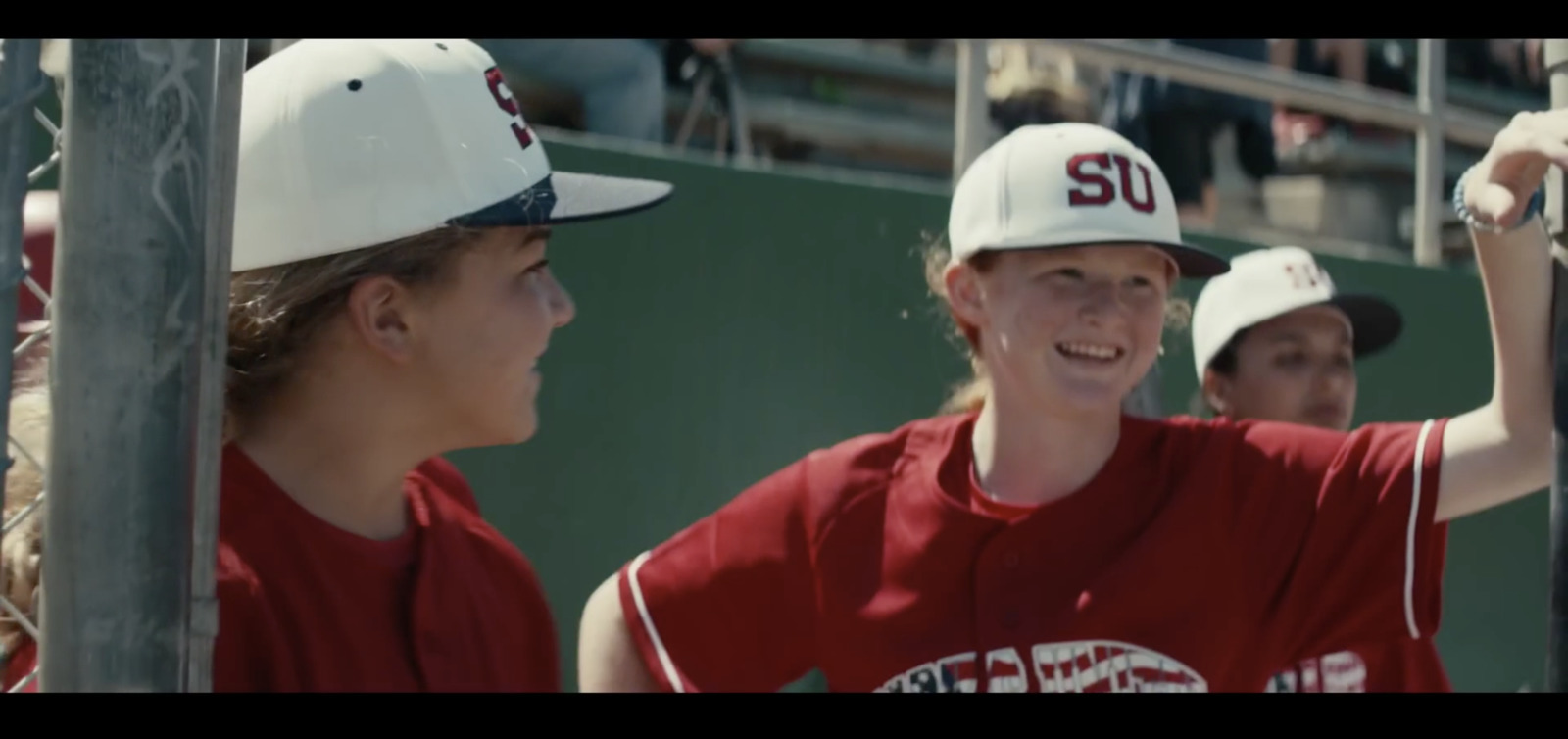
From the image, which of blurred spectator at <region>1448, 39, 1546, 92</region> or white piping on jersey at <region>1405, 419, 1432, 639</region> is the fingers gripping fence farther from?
blurred spectator at <region>1448, 39, 1546, 92</region>

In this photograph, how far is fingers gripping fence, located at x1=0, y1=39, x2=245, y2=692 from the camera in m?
1.15

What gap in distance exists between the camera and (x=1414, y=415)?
550 centimetres

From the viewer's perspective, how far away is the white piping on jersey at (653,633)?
2.56 meters

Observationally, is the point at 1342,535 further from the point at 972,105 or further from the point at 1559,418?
the point at 972,105

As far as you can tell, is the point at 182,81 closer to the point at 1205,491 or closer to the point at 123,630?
the point at 123,630

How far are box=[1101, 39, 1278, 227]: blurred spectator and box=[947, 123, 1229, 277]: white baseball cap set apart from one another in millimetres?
3106

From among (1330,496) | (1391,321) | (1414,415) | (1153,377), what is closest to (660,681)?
(1330,496)

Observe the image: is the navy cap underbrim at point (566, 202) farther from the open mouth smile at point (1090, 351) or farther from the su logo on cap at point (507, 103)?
the open mouth smile at point (1090, 351)

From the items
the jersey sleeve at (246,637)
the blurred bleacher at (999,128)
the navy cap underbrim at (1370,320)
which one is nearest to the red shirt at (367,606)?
the jersey sleeve at (246,637)

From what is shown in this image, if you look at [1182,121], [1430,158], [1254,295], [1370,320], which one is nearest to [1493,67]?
[1430,158]

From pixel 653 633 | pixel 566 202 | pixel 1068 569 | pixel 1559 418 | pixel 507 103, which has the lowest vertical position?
pixel 653 633

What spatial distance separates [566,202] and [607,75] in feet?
8.68

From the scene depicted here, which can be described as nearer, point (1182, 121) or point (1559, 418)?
point (1559, 418)

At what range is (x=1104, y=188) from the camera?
256 cm
